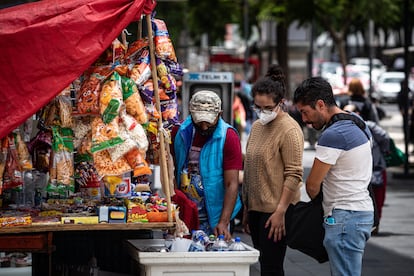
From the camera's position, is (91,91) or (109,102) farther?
(91,91)

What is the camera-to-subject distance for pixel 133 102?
6.88m

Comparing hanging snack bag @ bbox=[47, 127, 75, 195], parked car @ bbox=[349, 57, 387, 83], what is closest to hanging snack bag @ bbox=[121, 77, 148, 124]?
hanging snack bag @ bbox=[47, 127, 75, 195]

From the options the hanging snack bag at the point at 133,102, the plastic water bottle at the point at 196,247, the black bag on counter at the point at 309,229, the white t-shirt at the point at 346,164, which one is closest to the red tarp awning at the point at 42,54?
the hanging snack bag at the point at 133,102

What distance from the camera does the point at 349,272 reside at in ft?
22.4

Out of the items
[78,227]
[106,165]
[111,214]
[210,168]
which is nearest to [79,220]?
[78,227]

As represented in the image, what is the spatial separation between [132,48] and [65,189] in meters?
1.01

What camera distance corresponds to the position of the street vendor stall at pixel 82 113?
6.67 meters

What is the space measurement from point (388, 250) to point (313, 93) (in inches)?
236

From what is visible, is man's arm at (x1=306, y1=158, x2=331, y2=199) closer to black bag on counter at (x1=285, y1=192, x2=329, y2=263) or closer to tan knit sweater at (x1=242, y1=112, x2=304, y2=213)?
black bag on counter at (x1=285, y1=192, x2=329, y2=263)

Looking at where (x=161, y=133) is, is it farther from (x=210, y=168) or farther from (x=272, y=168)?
(x=272, y=168)

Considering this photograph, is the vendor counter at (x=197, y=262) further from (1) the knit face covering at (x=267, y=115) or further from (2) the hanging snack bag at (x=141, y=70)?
(1) the knit face covering at (x=267, y=115)

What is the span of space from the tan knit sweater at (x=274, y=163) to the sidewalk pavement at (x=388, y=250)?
2.88m

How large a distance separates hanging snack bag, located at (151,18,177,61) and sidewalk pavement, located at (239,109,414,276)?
3885 mm

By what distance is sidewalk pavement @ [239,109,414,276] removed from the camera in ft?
35.7
